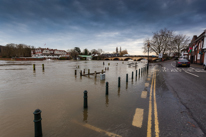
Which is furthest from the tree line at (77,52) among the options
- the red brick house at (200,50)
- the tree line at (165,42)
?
the red brick house at (200,50)

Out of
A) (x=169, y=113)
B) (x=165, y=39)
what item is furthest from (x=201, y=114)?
(x=165, y=39)

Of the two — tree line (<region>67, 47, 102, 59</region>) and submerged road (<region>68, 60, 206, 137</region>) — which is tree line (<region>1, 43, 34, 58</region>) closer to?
tree line (<region>67, 47, 102, 59</region>)

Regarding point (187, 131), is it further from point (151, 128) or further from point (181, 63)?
point (181, 63)

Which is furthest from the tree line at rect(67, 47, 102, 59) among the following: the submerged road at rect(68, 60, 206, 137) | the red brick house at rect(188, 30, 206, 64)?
the submerged road at rect(68, 60, 206, 137)

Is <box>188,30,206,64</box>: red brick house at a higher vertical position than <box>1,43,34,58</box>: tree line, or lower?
lower

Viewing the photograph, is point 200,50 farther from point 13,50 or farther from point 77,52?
point 13,50

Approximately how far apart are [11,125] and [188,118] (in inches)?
239

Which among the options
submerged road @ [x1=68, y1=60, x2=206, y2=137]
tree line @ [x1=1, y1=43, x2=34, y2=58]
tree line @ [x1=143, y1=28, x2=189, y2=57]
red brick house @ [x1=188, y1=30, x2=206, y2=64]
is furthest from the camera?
tree line @ [x1=1, y1=43, x2=34, y2=58]

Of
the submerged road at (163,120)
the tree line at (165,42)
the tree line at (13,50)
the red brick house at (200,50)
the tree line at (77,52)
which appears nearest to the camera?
the submerged road at (163,120)

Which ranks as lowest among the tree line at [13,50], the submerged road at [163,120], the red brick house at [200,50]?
the submerged road at [163,120]

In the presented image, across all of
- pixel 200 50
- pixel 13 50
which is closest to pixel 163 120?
pixel 200 50

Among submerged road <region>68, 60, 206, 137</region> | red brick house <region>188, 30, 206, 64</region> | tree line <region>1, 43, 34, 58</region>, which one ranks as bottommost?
submerged road <region>68, 60, 206, 137</region>

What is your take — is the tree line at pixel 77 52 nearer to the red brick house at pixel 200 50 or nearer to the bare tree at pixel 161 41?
the bare tree at pixel 161 41

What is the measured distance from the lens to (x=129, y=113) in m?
4.46
